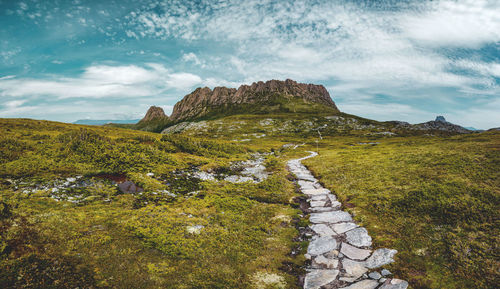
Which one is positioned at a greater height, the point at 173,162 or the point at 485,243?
the point at 173,162

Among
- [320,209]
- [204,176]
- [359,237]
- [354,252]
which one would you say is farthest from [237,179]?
[354,252]

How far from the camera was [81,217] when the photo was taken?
1242 cm

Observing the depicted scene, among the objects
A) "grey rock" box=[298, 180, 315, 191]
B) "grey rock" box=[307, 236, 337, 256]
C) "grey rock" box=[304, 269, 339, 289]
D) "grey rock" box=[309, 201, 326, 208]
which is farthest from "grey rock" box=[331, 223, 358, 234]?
"grey rock" box=[298, 180, 315, 191]

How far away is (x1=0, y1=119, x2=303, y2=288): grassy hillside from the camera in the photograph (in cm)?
873

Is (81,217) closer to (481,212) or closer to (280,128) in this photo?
(481,212)

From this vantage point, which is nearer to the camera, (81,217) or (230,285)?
(230,285)

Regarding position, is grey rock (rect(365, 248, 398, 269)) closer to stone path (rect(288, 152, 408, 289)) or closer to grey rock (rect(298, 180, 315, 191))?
stone path (rect(288, 152, 408, 289))

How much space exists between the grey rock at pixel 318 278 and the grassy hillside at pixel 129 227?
0.71 m

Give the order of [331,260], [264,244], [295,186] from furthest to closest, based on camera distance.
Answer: [295,186], [264,244], [331,260]

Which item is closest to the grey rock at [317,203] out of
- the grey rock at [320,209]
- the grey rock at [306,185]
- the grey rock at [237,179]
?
the grey rock at [320,209]

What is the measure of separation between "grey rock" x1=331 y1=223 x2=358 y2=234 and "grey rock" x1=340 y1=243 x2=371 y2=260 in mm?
1754

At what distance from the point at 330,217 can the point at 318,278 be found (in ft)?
23.3

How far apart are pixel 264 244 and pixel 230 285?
3740 millimetres

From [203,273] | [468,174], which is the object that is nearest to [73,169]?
[203,273]
